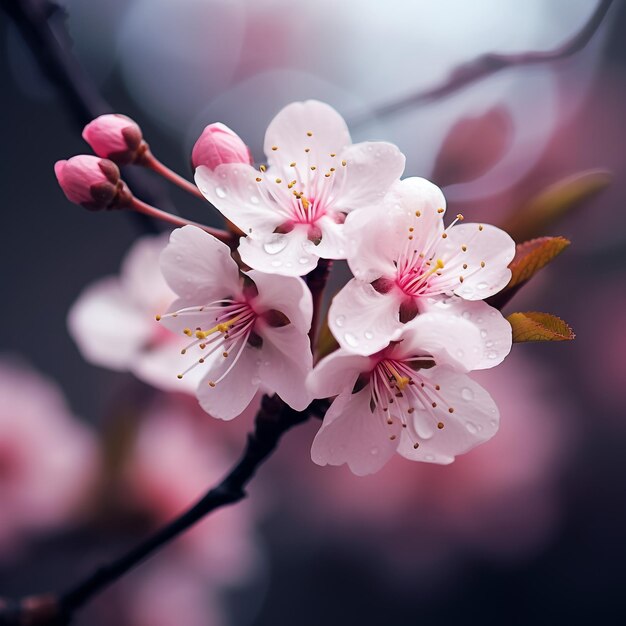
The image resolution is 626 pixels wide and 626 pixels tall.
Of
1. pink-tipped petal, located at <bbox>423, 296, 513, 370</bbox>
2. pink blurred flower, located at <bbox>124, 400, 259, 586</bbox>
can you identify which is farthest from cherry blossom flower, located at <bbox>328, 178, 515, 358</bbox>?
pink blurred flower, located at <bbox>124, 400, 259, 586</bbox>

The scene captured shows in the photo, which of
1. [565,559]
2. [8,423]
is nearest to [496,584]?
[565,559]

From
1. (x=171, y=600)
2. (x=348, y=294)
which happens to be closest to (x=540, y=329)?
(x=348, y=294)

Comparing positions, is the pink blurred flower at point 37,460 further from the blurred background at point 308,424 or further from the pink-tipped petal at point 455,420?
the pink-tipped petal at point 455,420

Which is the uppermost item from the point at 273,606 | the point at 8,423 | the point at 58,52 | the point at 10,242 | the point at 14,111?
the point at 58,52

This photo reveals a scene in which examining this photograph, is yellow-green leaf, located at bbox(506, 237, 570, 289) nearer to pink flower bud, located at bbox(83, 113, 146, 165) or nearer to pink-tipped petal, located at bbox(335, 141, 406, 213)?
pink-tipped petal, located at bbox(335, 141, 406, 213)

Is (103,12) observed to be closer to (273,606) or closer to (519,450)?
(519,450)

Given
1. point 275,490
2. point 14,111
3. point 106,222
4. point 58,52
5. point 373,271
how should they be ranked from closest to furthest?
point 373,271
point 58,52
point 275,490
point 14,111
point 106,222

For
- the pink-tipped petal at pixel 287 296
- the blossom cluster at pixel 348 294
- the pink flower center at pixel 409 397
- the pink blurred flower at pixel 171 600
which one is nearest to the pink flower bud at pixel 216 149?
the blossom cluster at pixel 348 294
